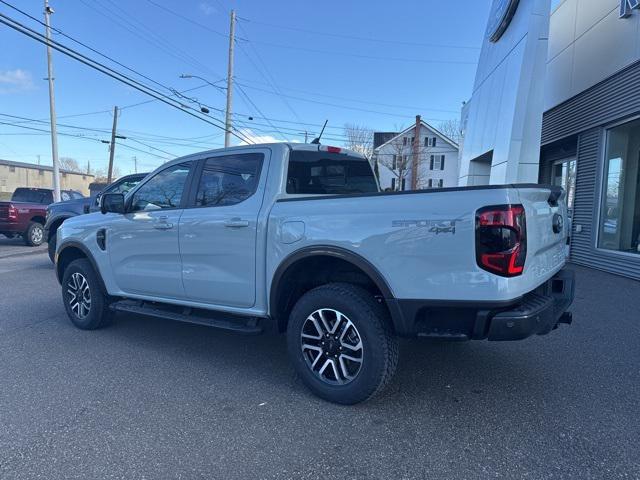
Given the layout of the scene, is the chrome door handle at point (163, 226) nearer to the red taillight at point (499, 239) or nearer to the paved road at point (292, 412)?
the paved road at point (292, 412)

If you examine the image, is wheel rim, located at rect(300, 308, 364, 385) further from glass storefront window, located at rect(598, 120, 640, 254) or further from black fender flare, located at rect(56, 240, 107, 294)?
glass storefront window, located at rect(598, 120, 640, 254)

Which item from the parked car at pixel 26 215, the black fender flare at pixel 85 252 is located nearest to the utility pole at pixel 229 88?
the parked car at pixel 26 215

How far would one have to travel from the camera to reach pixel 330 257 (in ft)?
11.2

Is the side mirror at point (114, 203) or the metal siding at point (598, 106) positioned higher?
the metal siding at point (598, 106)

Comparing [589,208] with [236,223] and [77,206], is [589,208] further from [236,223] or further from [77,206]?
[77,206]

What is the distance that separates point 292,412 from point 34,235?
1414cm

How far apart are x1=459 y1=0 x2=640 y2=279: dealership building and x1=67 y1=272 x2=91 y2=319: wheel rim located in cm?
910

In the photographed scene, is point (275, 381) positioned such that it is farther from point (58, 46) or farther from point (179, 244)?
point (58, 46)

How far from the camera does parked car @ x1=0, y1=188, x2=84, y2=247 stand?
13.5 meters

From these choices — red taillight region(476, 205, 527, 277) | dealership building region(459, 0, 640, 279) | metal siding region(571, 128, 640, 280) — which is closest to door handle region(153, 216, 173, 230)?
red taillight region(476, 205, 527, 277)

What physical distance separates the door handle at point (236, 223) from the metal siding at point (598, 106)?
8359mm

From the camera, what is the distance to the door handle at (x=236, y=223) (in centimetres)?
375

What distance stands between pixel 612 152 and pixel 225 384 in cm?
986

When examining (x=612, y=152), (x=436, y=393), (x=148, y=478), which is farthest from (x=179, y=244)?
(x=612, y=152)
